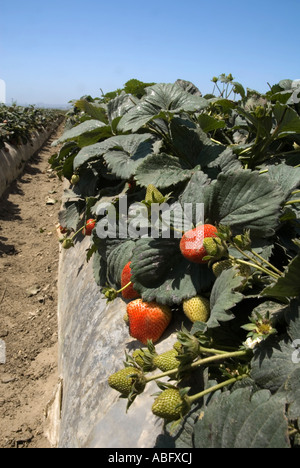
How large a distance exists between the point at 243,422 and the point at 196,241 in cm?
55

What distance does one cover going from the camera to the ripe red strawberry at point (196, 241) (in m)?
1.21

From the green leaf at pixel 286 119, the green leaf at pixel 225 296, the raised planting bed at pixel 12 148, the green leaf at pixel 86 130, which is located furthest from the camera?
the raised planting bed at pixel 12 148

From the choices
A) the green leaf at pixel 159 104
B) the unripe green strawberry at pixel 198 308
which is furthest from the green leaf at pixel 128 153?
the unripe green strawberry at pixel 198 308

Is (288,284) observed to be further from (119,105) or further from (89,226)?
(119,105)

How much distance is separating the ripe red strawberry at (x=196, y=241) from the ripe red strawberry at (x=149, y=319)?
23cm

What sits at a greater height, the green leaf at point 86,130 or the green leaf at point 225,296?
the green leaf at point 86,130

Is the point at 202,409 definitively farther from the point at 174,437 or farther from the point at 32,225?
the point at 32,225

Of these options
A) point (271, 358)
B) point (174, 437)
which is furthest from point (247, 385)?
point (174, 437)

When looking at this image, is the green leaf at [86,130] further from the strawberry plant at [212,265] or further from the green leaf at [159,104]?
the green leaf at [159,104]

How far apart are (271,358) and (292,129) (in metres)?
1.01

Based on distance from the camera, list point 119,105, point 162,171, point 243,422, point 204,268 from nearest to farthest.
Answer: point 243,422 < point 204,268 < point 162,171 < point 119,105

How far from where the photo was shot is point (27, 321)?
11.2 ft

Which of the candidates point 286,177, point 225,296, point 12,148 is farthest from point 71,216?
point 12,148

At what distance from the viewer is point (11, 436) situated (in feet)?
7.55
